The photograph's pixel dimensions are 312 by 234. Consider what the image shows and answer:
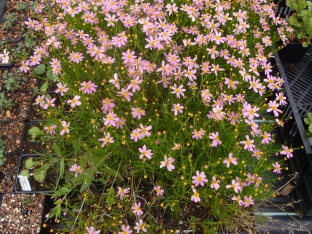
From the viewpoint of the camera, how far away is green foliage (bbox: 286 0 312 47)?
8.66ft

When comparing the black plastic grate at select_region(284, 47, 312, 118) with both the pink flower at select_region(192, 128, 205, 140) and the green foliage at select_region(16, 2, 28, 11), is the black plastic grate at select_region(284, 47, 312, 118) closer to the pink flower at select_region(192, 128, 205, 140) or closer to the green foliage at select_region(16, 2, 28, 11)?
the pink flower at select_region(192, 128, 205, 140)

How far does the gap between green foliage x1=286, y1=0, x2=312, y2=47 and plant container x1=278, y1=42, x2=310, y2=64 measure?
0.21 feet

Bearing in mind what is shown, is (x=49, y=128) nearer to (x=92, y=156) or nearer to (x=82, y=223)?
(x=92, y=156)

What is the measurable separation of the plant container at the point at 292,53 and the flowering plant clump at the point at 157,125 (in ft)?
1.69

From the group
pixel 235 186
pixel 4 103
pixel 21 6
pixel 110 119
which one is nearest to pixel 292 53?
pixel 235 186

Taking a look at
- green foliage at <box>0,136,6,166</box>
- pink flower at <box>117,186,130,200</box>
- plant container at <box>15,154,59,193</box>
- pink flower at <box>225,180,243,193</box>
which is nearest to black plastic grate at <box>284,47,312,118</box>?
pink flower at <box>225,180,243,193</box>

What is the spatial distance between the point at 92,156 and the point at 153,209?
527mm

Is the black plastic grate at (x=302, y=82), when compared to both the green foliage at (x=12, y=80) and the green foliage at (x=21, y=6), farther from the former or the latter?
the green foliage at (x=21, y=6)

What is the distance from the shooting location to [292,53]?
2807mm

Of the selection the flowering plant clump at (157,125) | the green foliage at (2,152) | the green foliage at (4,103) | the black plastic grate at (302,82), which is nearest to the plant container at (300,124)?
the black plastic grate at (302,82)

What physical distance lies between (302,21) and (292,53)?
0.26m

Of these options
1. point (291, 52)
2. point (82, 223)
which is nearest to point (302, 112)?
point (291, 52)

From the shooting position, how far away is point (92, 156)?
6.54ft

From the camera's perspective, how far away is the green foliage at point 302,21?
2.64 m
